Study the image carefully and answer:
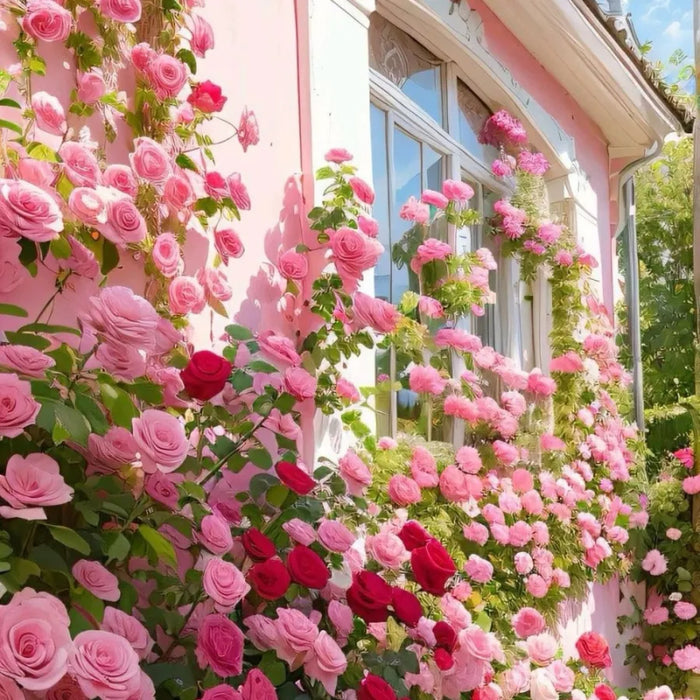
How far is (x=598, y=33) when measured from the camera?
15.7 ft

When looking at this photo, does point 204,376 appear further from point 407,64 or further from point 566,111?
point 566,111

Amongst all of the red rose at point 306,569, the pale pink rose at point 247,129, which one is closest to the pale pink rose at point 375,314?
the pale pink rose at point 247,129

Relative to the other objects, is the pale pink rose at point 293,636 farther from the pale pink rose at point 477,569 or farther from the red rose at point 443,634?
the pale pink rose at point 477,569

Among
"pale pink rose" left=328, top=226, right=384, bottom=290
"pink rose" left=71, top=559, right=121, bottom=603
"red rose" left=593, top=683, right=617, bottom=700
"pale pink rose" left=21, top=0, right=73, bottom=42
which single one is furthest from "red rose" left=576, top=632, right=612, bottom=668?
"pale pink rose" left=21, top=0, right=73, bottom=42

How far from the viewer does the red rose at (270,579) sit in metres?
1.83

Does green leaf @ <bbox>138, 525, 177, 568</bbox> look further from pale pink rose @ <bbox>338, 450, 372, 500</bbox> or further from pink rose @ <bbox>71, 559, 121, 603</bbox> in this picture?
pale pink rose @ <bbox>338, 450, 372, 500</bbox>

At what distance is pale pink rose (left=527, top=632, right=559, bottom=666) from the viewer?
128 inches

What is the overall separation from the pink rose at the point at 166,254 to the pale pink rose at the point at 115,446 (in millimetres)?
519

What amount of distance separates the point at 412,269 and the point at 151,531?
2274 mm

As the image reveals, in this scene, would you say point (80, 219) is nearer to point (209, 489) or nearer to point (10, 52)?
point (10, 52)

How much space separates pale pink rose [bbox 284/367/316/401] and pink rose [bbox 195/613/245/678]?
62 cm

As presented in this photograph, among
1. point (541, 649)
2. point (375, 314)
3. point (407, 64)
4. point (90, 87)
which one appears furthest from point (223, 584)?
point (407, 64)

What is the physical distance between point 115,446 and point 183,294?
542 mm

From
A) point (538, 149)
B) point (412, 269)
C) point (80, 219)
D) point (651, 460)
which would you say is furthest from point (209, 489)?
point (651, 460)
